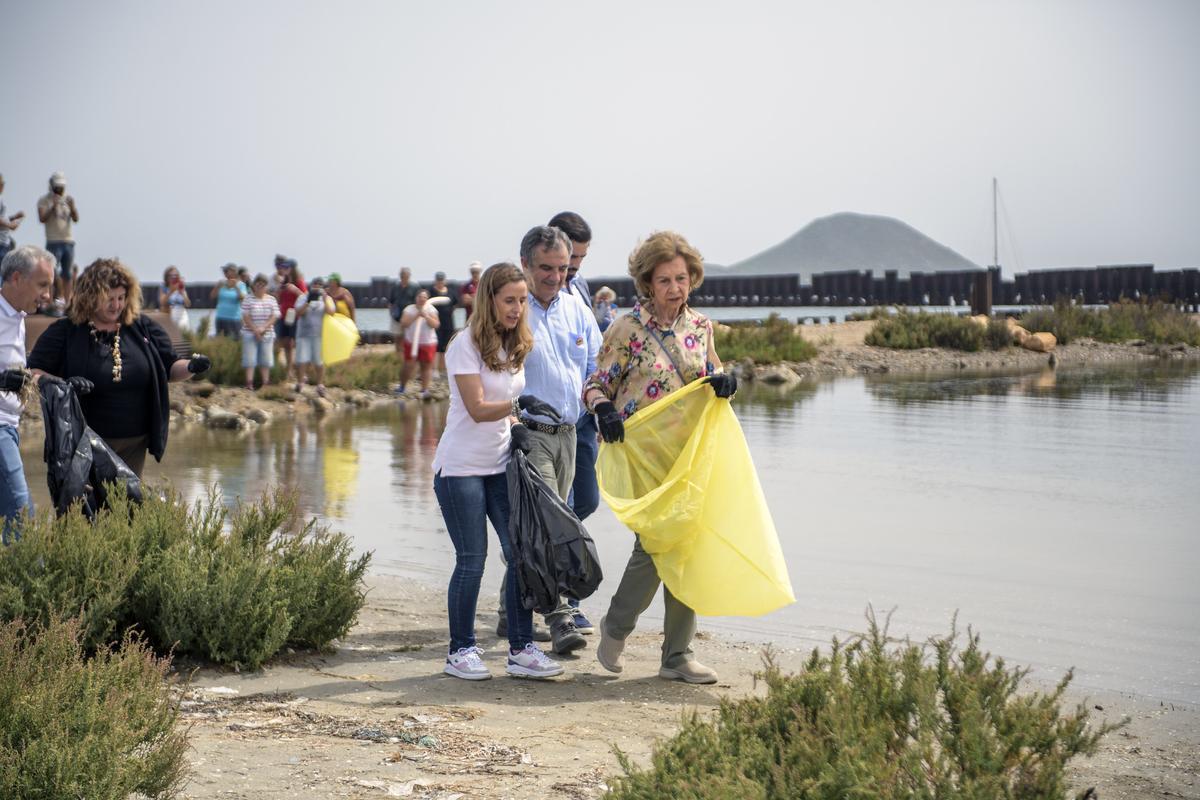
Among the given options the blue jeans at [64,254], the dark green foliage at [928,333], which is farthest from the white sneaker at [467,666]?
the dark green foliage at [928,333]

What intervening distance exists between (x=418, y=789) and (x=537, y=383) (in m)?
2.51

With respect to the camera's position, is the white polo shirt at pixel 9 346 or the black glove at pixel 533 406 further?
the white polo shirt at pixel 9 346

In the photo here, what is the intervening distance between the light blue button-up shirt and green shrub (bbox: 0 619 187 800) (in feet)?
8.36

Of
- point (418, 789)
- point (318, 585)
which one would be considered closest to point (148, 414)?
point (318, 585)

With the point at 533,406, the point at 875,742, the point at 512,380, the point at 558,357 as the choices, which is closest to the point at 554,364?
the point at 558,357

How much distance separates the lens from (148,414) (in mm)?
6891

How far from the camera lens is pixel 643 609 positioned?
20.7 feet

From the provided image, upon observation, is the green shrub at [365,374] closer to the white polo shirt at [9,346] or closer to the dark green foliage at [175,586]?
the white polo shirt at [9,346]

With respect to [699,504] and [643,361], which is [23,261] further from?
[699,504]

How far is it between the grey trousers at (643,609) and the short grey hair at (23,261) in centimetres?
318

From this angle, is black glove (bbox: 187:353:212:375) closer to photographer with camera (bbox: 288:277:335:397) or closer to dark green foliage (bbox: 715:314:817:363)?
photographer with camera (bbox: 288:277:335:397)

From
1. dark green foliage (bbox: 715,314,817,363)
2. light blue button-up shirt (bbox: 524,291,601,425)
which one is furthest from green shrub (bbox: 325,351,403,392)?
light blue button-up shirt (bbox: 524,291,601,425)

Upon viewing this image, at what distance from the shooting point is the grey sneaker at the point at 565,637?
22.4 feet

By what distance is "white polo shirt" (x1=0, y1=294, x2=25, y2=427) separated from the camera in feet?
22.6
